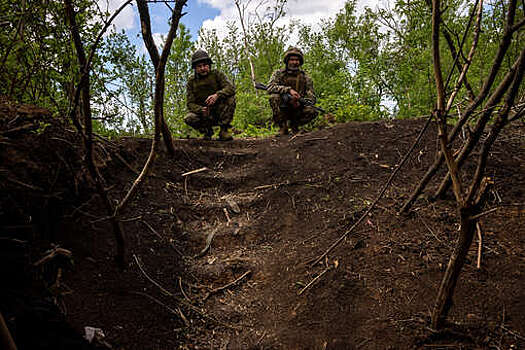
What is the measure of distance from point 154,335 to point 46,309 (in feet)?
2.80

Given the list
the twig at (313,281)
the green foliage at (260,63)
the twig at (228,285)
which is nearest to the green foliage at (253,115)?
the green foliage at (260,63)

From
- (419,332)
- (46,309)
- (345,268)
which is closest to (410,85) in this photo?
(345,268)

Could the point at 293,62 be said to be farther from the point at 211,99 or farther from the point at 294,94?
the point at 211,99

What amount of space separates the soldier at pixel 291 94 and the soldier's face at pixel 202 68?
120 cm

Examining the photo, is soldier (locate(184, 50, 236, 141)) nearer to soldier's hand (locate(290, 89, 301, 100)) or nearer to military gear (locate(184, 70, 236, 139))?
military gear (locate(184, 70, 236, 139))

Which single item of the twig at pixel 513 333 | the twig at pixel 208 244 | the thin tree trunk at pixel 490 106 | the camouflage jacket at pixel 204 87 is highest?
the camouflage jacket at pixel 204 87

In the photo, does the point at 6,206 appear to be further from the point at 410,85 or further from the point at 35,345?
the point at 410,85

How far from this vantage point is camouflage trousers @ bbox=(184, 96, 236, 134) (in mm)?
6559

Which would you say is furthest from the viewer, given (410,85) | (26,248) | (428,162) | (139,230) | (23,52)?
(410,85)

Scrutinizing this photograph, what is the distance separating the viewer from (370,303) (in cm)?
261

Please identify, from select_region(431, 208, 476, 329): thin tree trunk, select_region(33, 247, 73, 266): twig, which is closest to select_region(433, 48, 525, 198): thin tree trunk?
select_region(431, 208, 476, 329): thin tree trunk

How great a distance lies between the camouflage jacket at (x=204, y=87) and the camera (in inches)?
263

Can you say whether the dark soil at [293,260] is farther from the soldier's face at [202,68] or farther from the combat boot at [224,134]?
the soldier's face at [202,68]

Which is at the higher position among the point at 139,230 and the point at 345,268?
the point at 139,230
